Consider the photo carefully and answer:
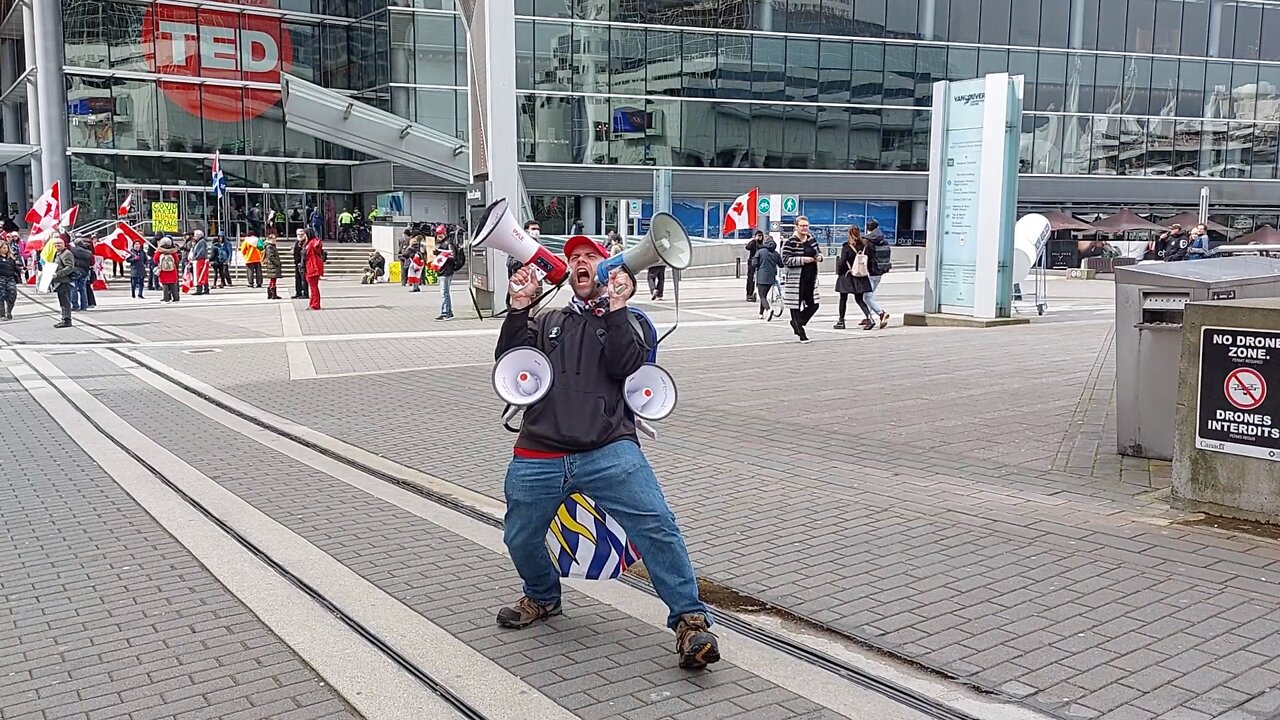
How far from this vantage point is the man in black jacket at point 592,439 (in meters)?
4.35

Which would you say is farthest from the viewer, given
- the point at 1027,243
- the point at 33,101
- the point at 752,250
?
the point at 33,101

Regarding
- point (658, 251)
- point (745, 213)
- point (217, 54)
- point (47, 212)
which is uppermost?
point (217, 54)

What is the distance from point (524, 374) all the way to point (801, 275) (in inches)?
475

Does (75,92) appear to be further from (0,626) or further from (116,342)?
(0,626)

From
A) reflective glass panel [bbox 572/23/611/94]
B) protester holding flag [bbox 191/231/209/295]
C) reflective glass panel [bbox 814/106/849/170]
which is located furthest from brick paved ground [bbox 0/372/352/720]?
reflective glass panel [bbox 814/106/849/170]

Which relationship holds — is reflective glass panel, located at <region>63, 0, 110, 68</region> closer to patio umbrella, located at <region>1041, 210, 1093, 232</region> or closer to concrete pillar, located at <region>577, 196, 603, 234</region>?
concrete pillar, located at <region>577, 196, 603, 234</region>

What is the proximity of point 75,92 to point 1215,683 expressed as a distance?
162ft

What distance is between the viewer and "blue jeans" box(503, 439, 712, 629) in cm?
434

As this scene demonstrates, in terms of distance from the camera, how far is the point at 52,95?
43969mm

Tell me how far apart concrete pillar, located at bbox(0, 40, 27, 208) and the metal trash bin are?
57.8 meters

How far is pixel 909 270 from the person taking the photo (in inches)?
1746

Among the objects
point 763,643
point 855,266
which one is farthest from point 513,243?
point 855,266

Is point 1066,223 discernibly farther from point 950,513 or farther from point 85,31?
point 85,31

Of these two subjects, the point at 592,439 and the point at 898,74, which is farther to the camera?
the point at 898,74
